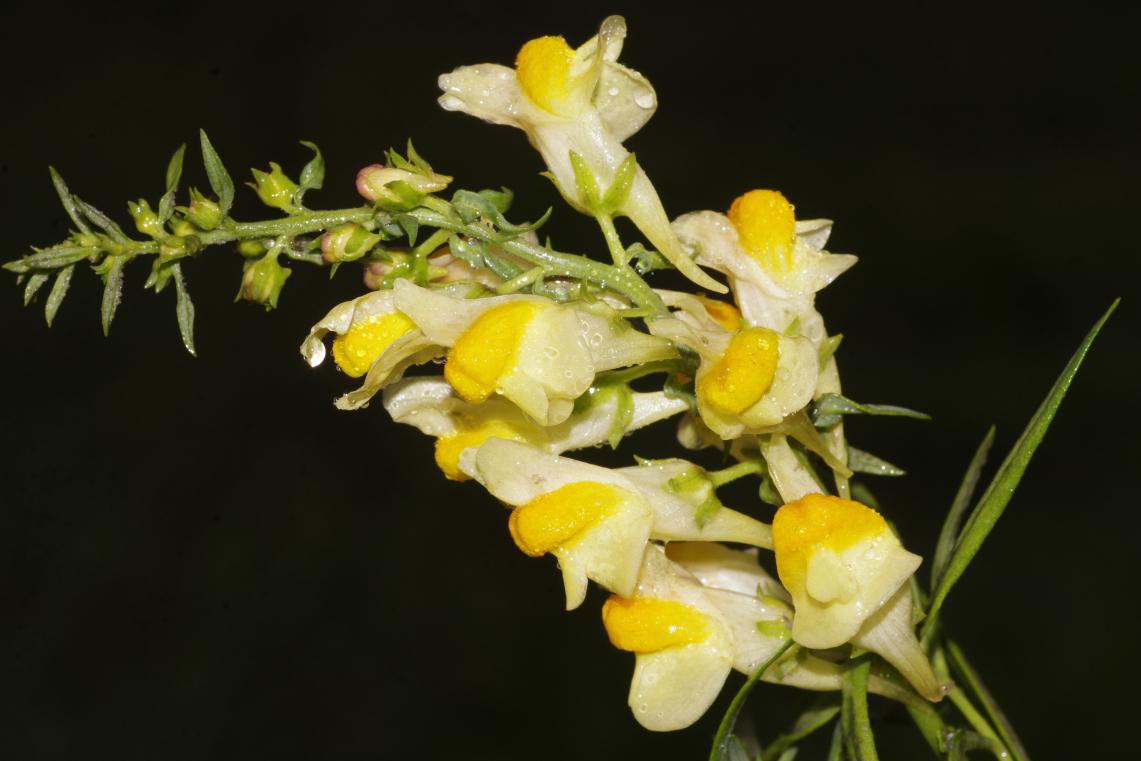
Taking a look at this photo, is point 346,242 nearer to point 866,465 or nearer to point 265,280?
point 265,280

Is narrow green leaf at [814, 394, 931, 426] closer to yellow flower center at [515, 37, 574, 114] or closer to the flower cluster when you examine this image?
the flower cluster

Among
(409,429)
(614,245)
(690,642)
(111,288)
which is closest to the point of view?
(111,288)

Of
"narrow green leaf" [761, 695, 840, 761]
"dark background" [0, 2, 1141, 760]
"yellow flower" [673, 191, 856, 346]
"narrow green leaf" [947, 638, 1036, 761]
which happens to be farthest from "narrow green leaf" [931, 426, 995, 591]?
"dark background" [0, 2, 1141, 760]

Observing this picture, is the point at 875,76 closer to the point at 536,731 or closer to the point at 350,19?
the point at 350,19

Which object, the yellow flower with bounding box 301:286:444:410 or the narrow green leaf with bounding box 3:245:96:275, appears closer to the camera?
the narrow green leaf with bounding box 3:245:96:275

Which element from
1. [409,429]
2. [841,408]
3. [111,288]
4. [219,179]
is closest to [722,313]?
[841,408]

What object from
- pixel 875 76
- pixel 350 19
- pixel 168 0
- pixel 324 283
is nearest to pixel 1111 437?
pixel 875 76
